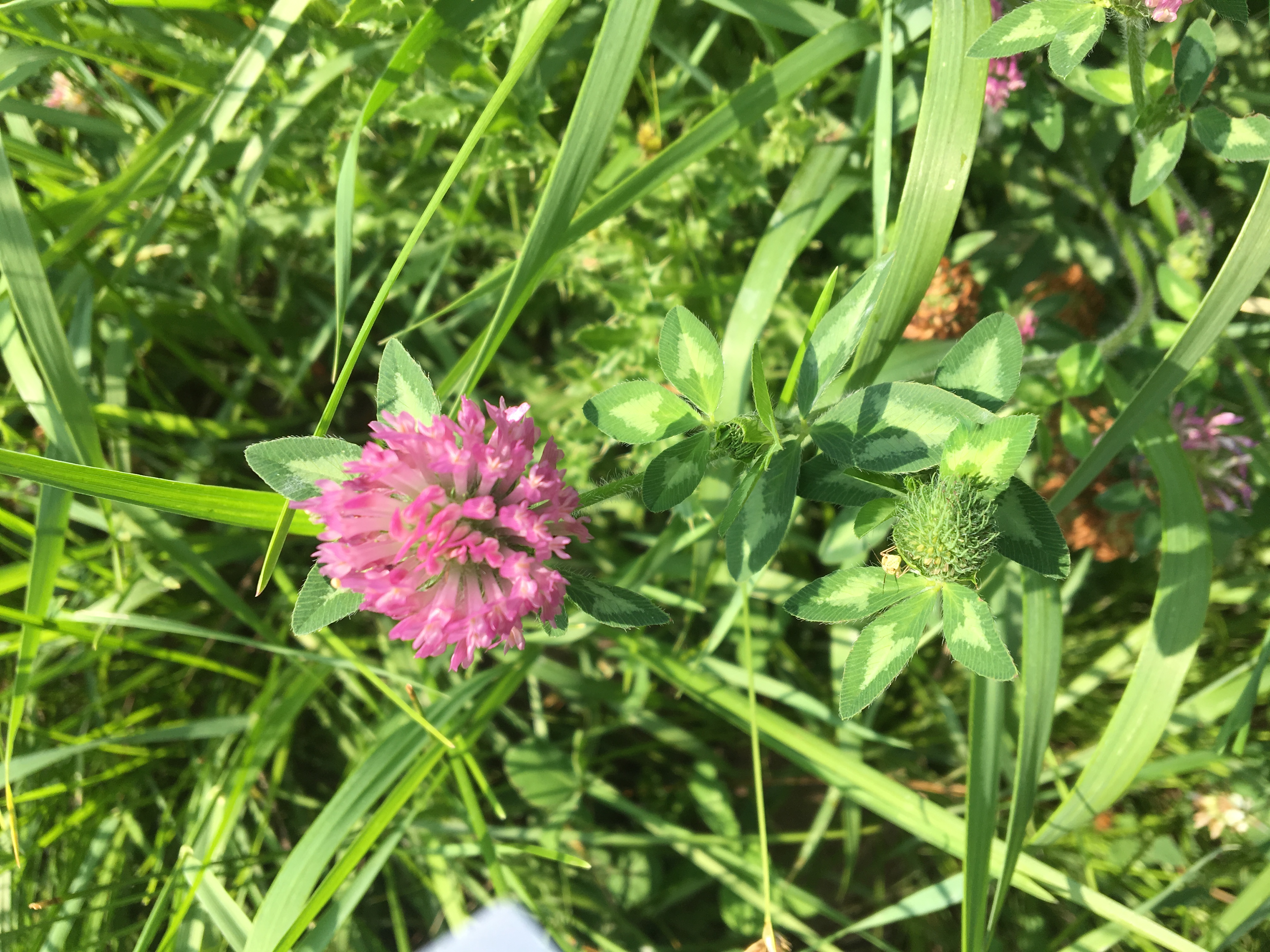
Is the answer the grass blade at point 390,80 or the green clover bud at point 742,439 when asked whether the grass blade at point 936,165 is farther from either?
the grass blade at point 390,80

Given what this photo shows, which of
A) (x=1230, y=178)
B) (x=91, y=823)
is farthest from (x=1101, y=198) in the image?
(x=91, y=823)

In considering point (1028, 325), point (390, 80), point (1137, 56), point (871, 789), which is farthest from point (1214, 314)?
point (390, 80)

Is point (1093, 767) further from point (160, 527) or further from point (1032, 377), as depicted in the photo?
point (160, 527)

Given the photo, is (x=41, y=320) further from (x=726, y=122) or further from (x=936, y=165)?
(x=936, y=165)

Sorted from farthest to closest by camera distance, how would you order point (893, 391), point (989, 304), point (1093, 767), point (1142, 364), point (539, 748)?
point (539, 748) < point (989, 304) < point (1142, 364) < point (1093, 767) < point (893, 391)

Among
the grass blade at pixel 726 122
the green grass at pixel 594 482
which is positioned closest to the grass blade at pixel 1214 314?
the green grass at pixel 594 482

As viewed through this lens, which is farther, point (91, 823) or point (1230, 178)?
point (91, 823)

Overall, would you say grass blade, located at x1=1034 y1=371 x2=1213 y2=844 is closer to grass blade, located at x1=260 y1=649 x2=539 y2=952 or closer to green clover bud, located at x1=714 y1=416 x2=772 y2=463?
green clover bud, located at x1=714 y1=416 x2=772 y2=463
